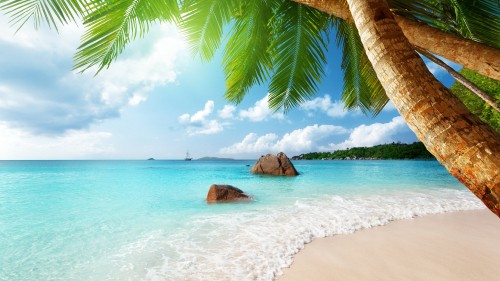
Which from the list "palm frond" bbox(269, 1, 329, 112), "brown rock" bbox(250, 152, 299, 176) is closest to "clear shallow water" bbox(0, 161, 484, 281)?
"palm frond" bbox(269, 1, 329, 112)

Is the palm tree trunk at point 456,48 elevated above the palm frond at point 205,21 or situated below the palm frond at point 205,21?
below

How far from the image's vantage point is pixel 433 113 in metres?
0.84

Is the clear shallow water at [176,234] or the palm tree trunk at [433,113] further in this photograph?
the clear shallow water at [176,234]

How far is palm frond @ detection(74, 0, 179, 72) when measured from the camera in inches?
96.7

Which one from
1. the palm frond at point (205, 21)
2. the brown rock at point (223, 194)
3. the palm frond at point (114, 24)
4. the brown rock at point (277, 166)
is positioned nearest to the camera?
the palm frond at point (114, 24)

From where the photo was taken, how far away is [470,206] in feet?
30.4

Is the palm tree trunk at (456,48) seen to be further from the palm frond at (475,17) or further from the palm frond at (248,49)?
the palm frond at (248,49)

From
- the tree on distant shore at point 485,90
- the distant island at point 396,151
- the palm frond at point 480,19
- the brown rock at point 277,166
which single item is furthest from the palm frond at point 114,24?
the distant island at point 396,151

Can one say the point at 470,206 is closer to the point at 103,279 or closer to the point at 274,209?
the point at 274,209

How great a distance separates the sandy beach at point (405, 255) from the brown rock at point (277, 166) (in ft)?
50.7

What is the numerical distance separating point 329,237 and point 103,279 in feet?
14.1

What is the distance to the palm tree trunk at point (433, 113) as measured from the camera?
71cm

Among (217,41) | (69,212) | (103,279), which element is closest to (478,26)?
(217,41)

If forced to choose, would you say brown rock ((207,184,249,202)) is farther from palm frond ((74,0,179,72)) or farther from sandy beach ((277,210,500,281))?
palm frond ((74,0,179,72))
